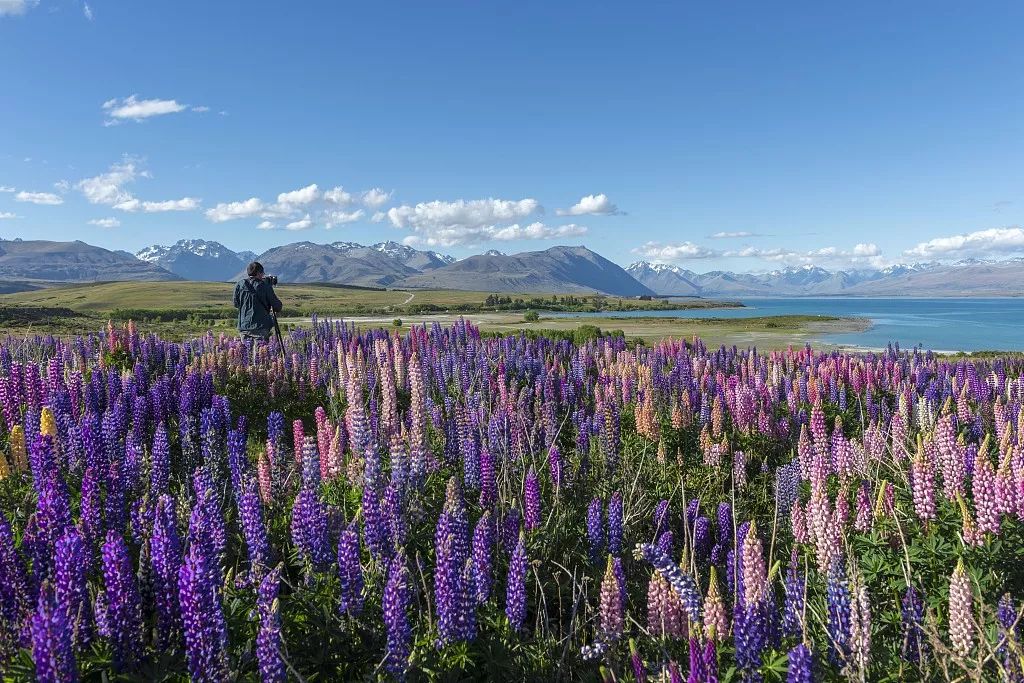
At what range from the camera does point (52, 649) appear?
7.90 ft

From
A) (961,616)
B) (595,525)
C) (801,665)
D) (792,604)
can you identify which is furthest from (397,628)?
(961,616)

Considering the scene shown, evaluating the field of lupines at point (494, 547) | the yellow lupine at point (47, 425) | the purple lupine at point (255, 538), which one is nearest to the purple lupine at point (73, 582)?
the field of lupines at point (494, 547)

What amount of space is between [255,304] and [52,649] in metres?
14.4

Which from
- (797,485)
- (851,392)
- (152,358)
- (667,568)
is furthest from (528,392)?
(152,358)

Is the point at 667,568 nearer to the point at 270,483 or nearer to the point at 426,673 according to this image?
the point at 426,673

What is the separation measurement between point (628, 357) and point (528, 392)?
494 centimetres

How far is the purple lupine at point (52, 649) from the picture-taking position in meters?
2.38

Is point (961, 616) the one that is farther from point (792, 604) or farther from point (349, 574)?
point (349, 574)

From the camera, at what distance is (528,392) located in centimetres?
1045

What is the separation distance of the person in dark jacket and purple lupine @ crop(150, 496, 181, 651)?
41.5 ft

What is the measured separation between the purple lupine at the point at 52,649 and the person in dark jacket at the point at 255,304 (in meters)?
13.4

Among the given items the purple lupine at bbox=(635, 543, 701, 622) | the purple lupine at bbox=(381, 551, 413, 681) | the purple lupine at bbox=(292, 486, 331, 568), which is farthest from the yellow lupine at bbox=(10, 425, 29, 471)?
the purple lupine at bbox=(635, 543, 701, 622)

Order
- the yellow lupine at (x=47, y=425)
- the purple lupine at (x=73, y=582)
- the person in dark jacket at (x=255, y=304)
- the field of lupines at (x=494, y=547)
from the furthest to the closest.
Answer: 1. the person in dark jacket at (x=255, y=304)
2. the yellow lupine at (x=47, y=425)
3. the field of lupines at (x=494, y=547)
4. the purple lupine at (x=73, y=582)

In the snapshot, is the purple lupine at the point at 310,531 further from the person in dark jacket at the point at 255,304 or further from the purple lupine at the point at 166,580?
the person in dark jacket at the point at 255,304
